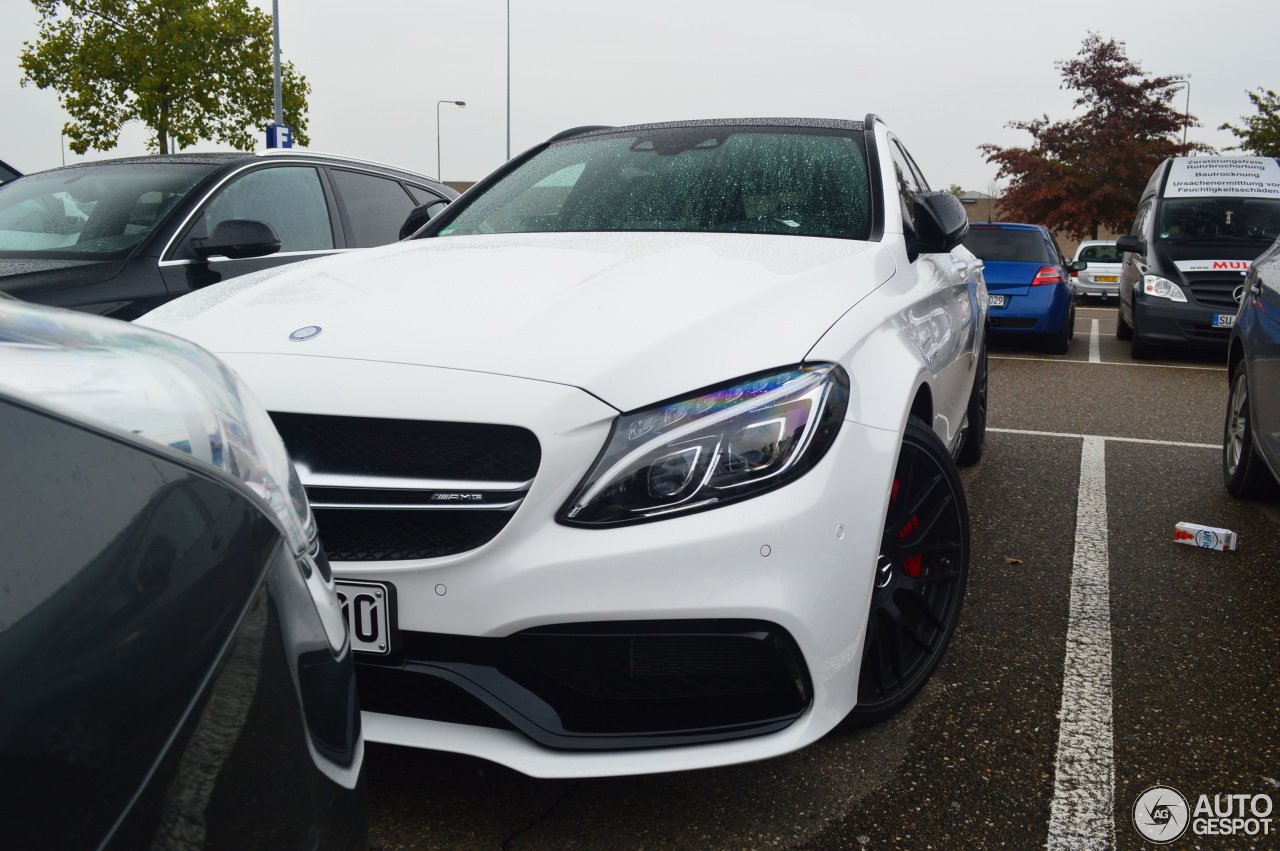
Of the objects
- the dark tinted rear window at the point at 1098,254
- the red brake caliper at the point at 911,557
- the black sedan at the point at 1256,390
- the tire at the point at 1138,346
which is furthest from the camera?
the dark tinted rear window at the point at 1098,254

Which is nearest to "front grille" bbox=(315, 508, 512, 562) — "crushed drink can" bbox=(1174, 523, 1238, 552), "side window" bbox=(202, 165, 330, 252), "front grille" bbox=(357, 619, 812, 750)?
"front grille" bbox=(357, 619, 812, 750)

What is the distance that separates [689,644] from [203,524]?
1077 millimetres

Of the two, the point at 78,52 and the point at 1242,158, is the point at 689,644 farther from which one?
the point at 78,52

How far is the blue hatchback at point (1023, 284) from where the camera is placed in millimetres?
10977

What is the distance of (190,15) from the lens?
24719 millimetres

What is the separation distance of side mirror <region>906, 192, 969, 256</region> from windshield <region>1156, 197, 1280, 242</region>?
9045 mm

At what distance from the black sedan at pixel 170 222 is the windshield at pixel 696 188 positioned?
0.53m

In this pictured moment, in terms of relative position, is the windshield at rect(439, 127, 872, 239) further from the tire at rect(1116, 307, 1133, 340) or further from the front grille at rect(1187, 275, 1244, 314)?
the tire at rect(1116, 307, 1133, 340)

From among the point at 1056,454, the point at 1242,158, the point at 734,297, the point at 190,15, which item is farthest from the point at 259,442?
the point at 190,15

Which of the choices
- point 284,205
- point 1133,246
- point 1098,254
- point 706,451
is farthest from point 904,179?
point 1098,254

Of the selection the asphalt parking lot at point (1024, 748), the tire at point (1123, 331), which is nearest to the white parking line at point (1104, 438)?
the asphalt parking lot at point (1024, 748)

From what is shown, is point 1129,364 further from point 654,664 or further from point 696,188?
point 654,664

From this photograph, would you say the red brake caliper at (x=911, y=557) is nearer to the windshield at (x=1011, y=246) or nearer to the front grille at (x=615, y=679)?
the front grille at (x=615, y=679)

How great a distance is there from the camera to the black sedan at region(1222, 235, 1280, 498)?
3.76 m
